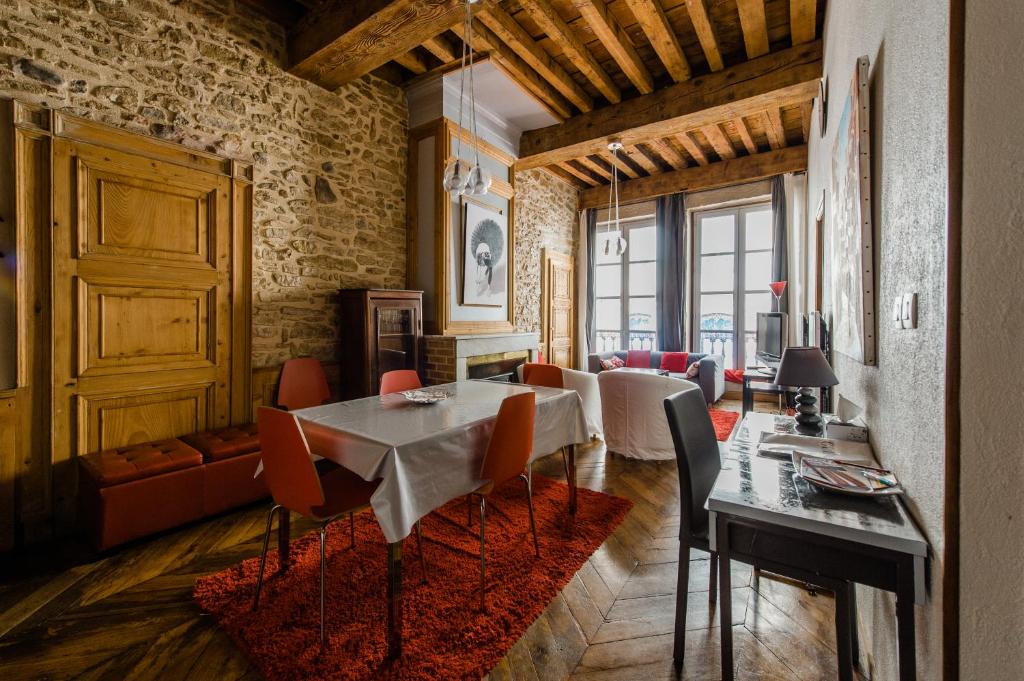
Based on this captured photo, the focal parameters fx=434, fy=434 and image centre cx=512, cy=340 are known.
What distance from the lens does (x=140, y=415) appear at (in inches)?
112

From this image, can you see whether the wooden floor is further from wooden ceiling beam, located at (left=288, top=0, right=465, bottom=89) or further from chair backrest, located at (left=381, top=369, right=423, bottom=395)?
wooden ceiling beam, located at (left=288, top=0, right=465, bottom=89)

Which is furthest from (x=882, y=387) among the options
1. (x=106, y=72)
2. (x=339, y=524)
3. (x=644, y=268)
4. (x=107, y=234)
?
(x=644, y=268)

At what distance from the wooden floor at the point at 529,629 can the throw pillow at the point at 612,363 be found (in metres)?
4.21

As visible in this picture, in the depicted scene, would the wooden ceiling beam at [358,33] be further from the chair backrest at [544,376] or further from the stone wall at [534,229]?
the stone wall at [534,229]

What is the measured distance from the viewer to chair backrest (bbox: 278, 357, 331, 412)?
3.50m

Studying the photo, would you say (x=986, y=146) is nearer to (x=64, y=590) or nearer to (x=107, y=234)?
(x=64, y=590)

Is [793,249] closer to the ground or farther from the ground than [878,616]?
farther from the ground

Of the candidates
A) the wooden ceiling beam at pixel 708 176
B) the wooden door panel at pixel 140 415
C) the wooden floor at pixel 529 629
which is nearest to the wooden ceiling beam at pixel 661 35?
the wooden ceiling beam at pixel 708 176

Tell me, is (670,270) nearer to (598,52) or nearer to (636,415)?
(598,52)

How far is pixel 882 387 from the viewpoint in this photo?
1503mm

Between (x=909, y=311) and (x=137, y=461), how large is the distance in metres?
3.49

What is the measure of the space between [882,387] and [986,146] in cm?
98

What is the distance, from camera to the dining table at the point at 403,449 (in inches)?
63.0

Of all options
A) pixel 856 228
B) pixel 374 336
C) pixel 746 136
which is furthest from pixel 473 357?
pixel 746 136
